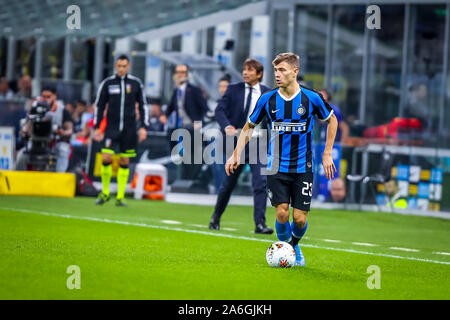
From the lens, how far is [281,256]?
915cm

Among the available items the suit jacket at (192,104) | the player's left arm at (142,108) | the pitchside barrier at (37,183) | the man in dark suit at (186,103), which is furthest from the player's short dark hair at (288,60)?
the suit jacket at (192,104)

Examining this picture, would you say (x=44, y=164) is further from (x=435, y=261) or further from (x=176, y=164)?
(x=435, y=261)

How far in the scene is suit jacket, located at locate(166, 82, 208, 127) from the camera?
60.7ft

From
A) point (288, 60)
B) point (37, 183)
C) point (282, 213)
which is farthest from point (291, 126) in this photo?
point (37, 183)

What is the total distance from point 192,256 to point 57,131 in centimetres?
1012

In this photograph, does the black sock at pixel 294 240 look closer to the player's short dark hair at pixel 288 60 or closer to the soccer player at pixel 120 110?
the player's short dark hair at pixel 288 60

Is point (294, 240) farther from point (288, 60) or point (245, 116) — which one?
point (245, 116)

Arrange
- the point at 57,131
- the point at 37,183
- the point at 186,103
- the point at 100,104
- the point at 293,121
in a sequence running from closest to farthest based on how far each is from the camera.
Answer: the point at 293,121
the point at 100,104
the point at 37,183
the point at 186,103
the point at 57,131

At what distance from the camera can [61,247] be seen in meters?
10.0

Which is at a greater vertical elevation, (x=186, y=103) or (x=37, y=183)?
(x=186, y=103)

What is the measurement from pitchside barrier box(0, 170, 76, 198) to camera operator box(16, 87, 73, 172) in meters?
Result: 1.17

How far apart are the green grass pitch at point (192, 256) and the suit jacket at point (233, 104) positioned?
145 cm

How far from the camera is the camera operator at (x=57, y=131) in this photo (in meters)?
18.6
